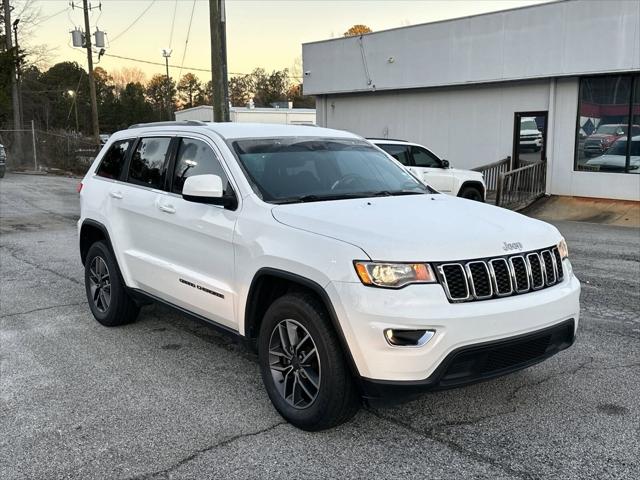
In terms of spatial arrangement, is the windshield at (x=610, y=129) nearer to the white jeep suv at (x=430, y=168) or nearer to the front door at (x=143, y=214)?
the white jeep suv at (x=430, y=168)

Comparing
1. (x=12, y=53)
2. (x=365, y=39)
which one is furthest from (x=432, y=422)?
(x=12, y=53)

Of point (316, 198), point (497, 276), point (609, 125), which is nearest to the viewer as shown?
point (497, 276)

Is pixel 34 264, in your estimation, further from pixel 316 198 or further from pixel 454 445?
pixel 454 445

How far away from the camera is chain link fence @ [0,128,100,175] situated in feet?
98.8

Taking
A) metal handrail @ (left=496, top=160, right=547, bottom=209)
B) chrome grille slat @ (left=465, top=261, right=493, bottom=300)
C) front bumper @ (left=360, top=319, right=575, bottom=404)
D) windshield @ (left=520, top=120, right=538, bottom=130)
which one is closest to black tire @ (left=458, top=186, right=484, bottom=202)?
metal handrail @ (left=496, top=160, right=547, bottom=209)

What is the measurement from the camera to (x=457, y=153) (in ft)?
60.7

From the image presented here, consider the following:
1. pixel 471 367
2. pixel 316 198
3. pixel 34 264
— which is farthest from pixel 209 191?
pixel 34 264

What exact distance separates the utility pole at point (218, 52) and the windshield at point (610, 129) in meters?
9.28

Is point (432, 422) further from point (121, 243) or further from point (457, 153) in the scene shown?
point (457, 153)

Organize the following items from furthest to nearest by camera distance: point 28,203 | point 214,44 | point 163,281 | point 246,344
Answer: point 28,203 → point 214,44 → point 163,281 → point 246,344

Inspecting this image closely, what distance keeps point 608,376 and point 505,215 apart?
5.11 feet

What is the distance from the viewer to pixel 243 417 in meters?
3.90

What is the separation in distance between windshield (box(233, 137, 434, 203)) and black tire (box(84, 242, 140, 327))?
6.34 feet

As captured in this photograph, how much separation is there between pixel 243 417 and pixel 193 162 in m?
2.00
